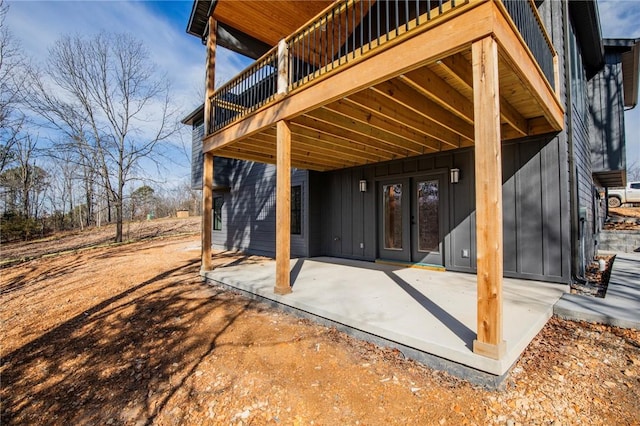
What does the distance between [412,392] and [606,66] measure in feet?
29.8

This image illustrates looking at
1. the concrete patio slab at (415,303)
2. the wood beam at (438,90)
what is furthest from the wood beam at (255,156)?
the wood beam at (438,90)

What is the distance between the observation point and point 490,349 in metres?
2.02

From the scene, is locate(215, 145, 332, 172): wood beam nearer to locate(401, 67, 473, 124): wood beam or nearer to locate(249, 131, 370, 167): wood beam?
locate(249, 131, 370, 167): wood beam

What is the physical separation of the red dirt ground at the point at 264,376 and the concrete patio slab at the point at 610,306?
0.35 feet

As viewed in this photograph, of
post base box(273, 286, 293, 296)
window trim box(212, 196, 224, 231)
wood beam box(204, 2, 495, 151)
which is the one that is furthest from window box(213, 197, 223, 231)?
post base box(273, 286, 293, 296)

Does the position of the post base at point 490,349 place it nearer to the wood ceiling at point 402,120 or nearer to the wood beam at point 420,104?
the wood ceiling at point 402,120

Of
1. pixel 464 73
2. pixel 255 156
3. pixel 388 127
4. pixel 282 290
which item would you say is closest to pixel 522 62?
pixel 464 73

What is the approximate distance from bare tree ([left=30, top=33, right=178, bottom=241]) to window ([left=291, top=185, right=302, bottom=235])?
8.84m

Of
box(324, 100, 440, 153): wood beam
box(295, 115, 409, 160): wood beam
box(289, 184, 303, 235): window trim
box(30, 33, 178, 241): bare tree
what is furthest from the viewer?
box(30, 33, 178, 241): bare tree

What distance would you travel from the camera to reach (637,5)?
8758 mm

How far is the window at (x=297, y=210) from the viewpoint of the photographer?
7641mm

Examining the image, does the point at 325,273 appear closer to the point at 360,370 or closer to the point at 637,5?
the point at 360,370

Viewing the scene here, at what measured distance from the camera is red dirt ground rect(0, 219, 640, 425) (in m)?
1.85

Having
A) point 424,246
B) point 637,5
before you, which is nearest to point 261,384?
point 424,246
